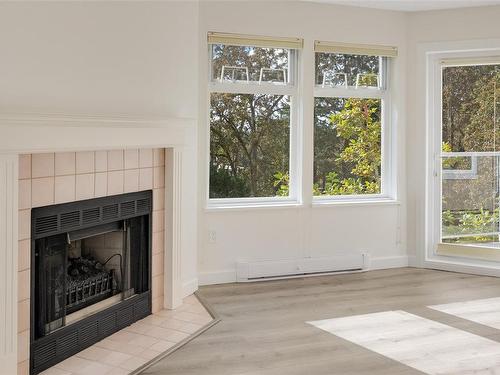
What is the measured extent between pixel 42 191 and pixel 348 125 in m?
3.16

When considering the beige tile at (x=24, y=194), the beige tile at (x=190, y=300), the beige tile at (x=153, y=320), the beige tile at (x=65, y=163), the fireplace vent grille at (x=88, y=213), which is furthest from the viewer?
the beige tile at (x=190, y=300)

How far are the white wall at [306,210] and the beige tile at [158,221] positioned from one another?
75 centimetres

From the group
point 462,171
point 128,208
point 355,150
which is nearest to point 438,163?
point 462,171

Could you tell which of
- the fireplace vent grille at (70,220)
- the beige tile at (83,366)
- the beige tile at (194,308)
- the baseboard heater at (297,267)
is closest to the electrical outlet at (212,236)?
the baseboard heater at (297,267)

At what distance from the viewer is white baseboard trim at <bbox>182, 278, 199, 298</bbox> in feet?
14.7

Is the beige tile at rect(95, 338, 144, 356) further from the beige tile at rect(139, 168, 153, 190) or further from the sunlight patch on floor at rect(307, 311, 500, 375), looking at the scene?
the sunlight patch on floor at rect(307, 311, 500, 375)

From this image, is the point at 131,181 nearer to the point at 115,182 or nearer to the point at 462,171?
the point at 115,182

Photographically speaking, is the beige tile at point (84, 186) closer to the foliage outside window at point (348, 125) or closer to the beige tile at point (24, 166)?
the beige tile at point (24, 166)

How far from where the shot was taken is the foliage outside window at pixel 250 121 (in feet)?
16.3

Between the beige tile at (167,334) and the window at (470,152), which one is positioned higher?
the window at (470,152)

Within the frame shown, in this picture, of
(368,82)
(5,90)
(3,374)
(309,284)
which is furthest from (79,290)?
(368,82)

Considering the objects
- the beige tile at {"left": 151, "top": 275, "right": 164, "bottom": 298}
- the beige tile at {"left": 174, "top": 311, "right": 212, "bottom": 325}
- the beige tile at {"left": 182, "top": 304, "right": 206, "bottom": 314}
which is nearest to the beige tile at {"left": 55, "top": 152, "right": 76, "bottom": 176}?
the beige tile at {"left": 151, "top": 275, "right": 164, "bottom": 298}

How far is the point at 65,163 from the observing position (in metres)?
3.19

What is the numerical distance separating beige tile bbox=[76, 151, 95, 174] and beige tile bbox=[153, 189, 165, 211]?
2.32 ft
